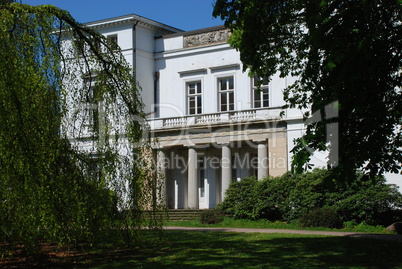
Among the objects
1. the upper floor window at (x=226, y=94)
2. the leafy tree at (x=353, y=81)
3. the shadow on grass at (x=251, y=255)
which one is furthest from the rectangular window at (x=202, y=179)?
the leafy tree at (x=353, y=81)

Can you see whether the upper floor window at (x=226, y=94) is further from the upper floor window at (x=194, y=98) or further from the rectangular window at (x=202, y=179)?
the rectangular window at (x=202, y=179)

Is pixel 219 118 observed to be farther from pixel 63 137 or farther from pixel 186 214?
pixel 63 137

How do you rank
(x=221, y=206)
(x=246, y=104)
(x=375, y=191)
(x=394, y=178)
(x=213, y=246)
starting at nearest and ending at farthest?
(x=213, y=246)
(x=375, y=191)
(x=394, y=178)
(x=221, y=206)
(x=246, y=104)

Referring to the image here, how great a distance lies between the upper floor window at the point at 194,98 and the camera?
3469cm

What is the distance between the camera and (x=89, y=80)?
12805 mm

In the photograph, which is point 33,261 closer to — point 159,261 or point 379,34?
point 159,261

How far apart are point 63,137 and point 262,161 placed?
19828mm

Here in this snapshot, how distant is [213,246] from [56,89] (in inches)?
254

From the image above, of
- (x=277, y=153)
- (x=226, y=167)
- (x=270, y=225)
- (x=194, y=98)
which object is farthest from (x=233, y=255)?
(x=194, y=98)

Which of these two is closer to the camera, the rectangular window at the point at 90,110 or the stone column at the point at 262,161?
the rectangular window at the point at 90,110

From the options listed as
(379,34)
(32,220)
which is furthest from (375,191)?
(32,220)

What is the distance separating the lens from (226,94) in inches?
1329

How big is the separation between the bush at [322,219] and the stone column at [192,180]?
1027 centimetres

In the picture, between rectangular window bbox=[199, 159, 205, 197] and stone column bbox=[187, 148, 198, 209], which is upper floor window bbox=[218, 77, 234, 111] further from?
rectangular window bbox=[199, 159, 205, 197]
